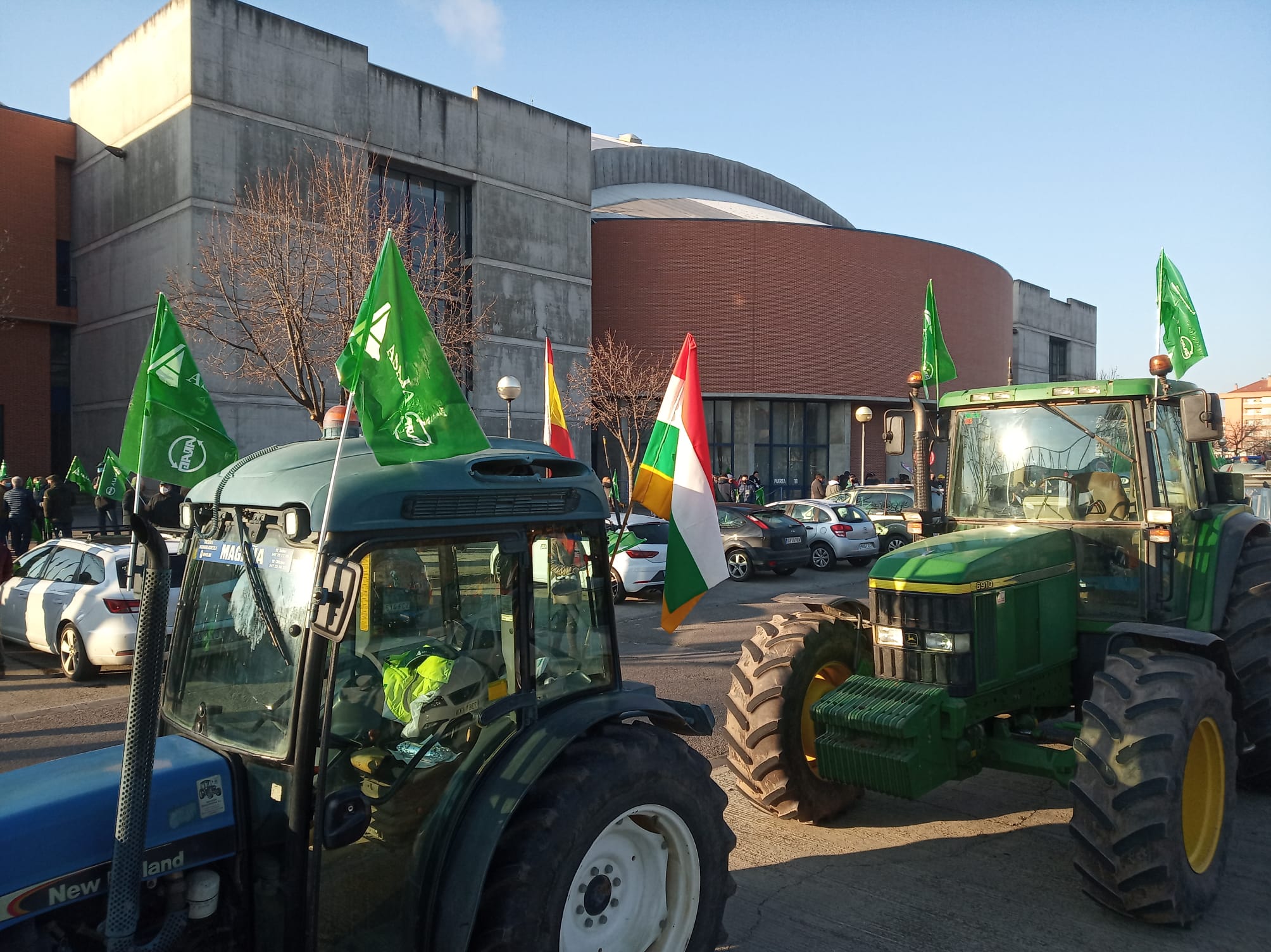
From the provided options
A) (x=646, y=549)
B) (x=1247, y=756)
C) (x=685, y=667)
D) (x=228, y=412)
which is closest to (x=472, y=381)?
(x=228, y=412)

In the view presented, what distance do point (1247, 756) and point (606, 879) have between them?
15.2ft

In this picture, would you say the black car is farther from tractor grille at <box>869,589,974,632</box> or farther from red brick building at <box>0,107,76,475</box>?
red brick building at <box>0,107,76,475</box>

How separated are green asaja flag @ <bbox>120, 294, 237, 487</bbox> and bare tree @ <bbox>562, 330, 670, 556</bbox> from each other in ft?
85.6

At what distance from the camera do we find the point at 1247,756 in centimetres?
591

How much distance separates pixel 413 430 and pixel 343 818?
124cm

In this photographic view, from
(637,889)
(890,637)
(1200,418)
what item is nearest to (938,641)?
(890,637)

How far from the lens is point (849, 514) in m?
20.8

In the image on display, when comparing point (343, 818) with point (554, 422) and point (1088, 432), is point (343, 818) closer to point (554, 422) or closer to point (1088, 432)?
point (1088, 432)

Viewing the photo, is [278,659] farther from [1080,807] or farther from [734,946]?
[1080,807]

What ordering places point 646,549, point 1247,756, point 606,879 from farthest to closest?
point 646,549, point 1247,756, point 606,879

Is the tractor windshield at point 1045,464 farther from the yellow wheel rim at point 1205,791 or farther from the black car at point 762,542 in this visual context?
the black car at point 762,542

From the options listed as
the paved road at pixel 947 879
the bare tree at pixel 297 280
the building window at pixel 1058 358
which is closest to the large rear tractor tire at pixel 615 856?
the paved road at pixel 947 879

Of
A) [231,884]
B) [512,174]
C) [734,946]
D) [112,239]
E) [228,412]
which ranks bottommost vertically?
[734,946]

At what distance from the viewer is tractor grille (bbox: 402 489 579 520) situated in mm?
3078
